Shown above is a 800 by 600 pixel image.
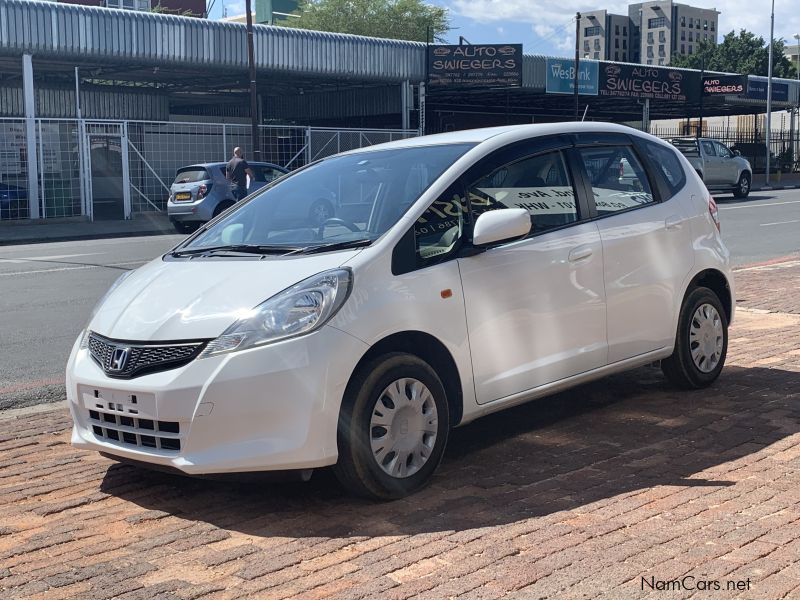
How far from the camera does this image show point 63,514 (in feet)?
14.3

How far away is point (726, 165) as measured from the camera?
1264 inches

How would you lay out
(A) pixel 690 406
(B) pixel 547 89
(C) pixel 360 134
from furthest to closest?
(B) pixel 547 89, (C) pixel 360 134, (A) pixel 690 406

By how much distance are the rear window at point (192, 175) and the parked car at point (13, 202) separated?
5280 millimetres

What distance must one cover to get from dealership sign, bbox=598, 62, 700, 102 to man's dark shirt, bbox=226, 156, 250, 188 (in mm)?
22301

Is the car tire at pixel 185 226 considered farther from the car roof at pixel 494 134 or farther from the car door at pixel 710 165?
the car door at pixel 710 165

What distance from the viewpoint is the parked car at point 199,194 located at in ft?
70.4

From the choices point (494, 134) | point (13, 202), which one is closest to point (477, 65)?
point (13, 202)

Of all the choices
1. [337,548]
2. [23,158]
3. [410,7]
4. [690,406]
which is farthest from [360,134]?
[410,7]

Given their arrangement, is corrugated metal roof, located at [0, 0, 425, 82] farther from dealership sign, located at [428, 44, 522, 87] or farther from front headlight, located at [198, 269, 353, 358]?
front headlight, located at [198, 269, 353, 358]

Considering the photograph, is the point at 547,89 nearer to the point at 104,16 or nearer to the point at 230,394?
the point at 104,16

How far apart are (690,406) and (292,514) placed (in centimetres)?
281

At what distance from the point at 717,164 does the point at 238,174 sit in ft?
56.7

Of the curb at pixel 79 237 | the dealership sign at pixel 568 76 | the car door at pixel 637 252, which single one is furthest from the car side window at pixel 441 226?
the dealership sign at pixel 568 76

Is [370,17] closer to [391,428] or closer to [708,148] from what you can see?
[708,148]
